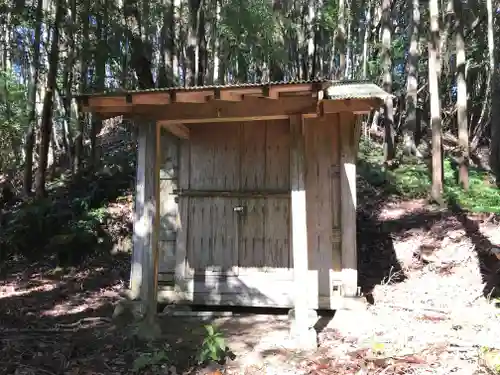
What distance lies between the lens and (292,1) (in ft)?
61.9

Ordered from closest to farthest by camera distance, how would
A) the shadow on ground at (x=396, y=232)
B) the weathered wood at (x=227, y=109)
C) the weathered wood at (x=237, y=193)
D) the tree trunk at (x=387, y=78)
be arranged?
the weathered wood at (x=227, y=109)
the weathered wood at (x=237, y=193)
the shadow on ground at (x=396, y=232)
the tree trunk at (x=387, y=78)

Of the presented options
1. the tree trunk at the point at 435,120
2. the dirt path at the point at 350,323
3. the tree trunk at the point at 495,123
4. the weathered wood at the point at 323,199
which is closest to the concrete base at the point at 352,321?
the dirt path at the point at 350,323

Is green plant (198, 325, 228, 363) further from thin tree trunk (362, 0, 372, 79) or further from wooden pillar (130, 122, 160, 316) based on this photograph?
thin tree trunk (362, 0, 372, 79)

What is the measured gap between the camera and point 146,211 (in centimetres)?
561

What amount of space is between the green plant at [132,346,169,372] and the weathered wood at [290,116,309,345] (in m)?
1.45

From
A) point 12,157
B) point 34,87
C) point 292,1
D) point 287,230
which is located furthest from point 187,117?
point 292,1

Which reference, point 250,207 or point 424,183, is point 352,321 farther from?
point 424,183

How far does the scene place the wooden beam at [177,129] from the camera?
226 inches

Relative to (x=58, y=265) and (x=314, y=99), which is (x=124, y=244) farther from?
(x=314, y=99)

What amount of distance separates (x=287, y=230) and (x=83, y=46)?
8751 mm

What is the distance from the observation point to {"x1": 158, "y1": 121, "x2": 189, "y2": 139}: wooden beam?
5745 millimetres

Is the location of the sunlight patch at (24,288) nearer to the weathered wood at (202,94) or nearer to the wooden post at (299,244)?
the weathered wood at (202,94)

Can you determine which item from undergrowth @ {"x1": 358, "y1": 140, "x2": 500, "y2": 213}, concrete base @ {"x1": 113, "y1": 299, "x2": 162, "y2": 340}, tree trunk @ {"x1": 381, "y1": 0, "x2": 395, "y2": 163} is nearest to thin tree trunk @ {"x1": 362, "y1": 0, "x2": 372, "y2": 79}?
tree trunk @ {"x1": 381, "y1": 0, "x2": 395, "y2": 163}

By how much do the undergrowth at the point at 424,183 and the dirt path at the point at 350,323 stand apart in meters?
1.08
